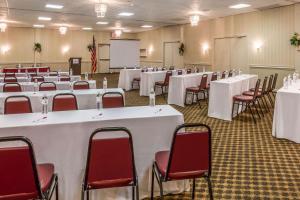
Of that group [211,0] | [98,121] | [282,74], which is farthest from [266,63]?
[98,121]

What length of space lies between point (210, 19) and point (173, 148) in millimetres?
13545

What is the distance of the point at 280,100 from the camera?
5652mm

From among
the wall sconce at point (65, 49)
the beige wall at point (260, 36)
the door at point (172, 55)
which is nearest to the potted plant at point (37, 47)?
the wall sconce at point (65, 49)

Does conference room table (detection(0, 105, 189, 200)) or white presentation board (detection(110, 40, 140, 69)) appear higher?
white presentation board (detection(110, 40, 140, 69))

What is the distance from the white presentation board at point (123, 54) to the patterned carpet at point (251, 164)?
13585mm

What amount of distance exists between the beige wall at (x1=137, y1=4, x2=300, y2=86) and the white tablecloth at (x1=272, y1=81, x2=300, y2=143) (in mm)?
6080

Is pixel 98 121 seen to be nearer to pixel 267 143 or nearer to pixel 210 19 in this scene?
pixel 267 143

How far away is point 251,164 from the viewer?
4465 mm

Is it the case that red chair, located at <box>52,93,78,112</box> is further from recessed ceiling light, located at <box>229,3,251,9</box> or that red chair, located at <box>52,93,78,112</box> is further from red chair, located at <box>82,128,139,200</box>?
recessed ceiling light, located at <box>229,3,251,9</box>

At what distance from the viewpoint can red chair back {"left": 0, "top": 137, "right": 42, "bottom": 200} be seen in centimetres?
212

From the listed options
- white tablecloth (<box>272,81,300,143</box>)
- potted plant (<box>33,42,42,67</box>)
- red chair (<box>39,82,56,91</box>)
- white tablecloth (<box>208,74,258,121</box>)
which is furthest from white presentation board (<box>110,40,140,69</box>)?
white tablecloth (<box>272,81,300,143</box>)

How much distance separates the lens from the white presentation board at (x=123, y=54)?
64.7 ft

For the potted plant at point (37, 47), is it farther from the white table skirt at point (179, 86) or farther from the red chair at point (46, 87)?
the red chair at point (46, 87)

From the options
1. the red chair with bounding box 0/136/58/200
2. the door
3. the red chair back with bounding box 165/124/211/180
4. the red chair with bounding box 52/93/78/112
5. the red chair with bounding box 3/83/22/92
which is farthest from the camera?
the door
